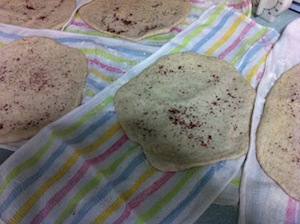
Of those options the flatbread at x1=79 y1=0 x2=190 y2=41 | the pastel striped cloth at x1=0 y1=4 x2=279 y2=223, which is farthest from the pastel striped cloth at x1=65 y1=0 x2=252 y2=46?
the pastel striped cloth at x1=0 y1=4 x2=279 y2=223

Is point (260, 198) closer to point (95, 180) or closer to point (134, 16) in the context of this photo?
point (95, 180)

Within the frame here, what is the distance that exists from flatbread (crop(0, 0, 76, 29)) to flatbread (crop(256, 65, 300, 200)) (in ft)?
2.04

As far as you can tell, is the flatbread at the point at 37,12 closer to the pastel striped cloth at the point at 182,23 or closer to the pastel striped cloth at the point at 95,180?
the pastel striped cloth at the point at 182,23

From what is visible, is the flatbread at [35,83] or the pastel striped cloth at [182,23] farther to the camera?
the pastel striped cloth at [182,23]

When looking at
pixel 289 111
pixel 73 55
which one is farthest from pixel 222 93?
pixel 73 55

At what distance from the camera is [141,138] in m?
0.73

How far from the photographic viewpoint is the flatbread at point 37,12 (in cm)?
98

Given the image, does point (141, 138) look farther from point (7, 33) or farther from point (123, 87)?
point (7, 33)

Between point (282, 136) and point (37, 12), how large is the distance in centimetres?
77

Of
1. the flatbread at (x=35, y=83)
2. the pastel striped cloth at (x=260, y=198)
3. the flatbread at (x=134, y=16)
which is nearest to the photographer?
the pastel striped cloth at (x=260, y=198)

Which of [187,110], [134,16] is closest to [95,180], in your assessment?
[187,110]

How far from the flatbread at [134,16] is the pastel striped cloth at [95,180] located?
A: 0.26 meters

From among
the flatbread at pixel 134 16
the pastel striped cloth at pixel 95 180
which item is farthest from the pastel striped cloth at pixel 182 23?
the pastel striped cloth at pixel 95 180

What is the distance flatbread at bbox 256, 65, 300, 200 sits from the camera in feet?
2.21
